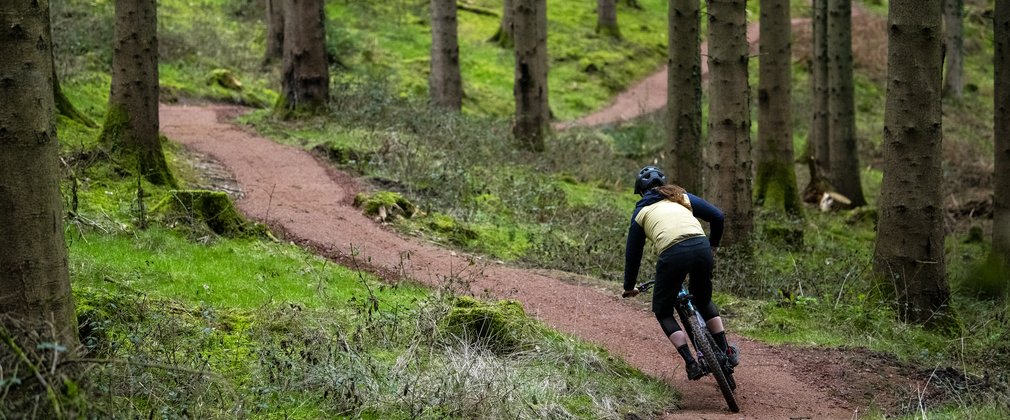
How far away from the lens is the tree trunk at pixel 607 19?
131 ft

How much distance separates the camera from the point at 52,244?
5.18 m

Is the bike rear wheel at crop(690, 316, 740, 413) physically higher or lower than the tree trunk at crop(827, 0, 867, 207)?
lower

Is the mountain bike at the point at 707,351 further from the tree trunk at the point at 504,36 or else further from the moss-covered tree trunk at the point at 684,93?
the tree trunk at the point at 504,36

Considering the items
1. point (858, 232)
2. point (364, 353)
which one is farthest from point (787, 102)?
point (364, 353)

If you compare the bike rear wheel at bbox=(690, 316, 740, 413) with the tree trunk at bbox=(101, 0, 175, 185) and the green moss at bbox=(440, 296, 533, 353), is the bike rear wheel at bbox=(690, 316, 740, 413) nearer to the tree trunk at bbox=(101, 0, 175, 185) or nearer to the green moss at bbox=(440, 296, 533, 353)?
the green moss at bbox=(440, 296, 533, 353)

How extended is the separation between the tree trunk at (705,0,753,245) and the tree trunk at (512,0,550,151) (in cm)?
761

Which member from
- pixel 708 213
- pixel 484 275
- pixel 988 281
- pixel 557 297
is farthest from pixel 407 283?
pixel 988 281

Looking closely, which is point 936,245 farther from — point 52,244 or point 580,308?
point 52,244

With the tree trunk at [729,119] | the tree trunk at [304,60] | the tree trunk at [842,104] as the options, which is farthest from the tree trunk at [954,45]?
the tree trunk at [729,119]

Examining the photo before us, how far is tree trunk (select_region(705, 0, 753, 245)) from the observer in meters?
12.0

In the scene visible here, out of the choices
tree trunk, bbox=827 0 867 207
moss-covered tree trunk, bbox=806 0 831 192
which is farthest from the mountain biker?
tree trunk, bbox=827 0 867 207

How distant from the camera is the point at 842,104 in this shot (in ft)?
67.3

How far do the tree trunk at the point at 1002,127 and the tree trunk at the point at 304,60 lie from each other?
1121 centimetres

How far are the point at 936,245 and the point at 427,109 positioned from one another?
1149 cm
